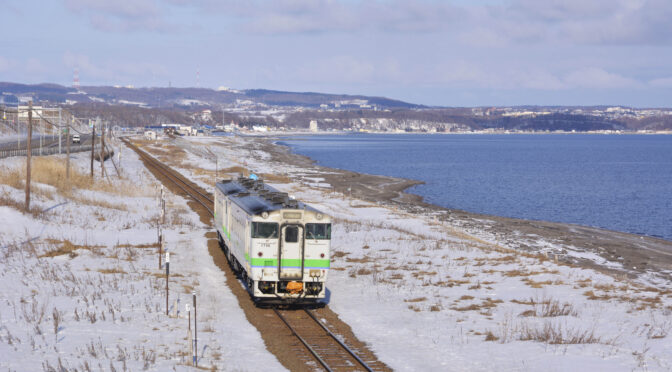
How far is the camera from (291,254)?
64.2 feet

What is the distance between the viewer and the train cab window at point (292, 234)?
1959 cm

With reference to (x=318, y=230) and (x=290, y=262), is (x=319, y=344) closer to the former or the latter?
(x=290, y=262)

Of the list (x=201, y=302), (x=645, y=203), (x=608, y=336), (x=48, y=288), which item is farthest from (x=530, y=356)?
(x=645, y=203)

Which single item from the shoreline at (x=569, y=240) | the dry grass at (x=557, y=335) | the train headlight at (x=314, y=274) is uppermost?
the train headlight at (x=314, y=274)

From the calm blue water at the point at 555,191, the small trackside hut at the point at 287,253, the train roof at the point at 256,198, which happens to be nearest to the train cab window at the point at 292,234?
the small trackside hut at the point at 287,253

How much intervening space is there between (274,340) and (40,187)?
30.7 m

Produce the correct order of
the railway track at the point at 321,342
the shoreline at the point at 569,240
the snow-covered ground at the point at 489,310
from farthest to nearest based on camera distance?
the shoreline at the point at 569,240, the snow-covered ground at the point at 489,310, the railway track at the point at 321,342

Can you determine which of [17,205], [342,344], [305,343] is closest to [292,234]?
[305,343]

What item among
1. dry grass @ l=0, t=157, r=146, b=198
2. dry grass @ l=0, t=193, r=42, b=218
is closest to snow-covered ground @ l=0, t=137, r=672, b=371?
dry grass @ l=0, t=193, r=42, b=218

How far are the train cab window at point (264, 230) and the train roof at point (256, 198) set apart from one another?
0.42 metres

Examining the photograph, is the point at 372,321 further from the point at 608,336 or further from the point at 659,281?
Result: the point at 659,281

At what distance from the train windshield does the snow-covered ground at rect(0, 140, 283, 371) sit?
328cm

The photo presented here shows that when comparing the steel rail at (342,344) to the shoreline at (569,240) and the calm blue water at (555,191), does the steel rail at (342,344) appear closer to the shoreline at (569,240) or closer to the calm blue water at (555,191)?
the shoreline at (569,240)

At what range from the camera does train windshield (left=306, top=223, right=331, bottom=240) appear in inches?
776
